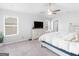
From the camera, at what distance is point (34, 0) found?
0.84 meters

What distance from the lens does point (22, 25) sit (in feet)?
6.91

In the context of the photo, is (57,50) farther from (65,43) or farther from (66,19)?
(66,19)

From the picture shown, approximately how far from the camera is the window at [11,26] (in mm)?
1820

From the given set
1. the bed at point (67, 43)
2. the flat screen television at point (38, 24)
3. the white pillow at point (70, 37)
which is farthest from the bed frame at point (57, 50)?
the flat screen television at point (38, 24)

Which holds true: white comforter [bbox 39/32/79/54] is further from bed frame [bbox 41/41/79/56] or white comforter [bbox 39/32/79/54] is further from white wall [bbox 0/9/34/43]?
white wall [bbox 0/9/34/43]

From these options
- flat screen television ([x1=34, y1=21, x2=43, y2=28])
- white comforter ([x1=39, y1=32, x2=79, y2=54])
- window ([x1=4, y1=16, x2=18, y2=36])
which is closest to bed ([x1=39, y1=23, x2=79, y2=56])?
white comforter ([x1=39, y1=32, x2=79, y2=54])

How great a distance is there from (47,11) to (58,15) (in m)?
0.25

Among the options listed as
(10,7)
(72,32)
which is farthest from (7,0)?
(72,32)

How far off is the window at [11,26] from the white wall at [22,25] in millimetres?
109

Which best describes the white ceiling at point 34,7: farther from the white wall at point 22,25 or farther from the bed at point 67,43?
the bed at point 67,43

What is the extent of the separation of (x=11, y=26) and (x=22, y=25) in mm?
324

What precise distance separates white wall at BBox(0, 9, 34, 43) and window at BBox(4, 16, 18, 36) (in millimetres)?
109

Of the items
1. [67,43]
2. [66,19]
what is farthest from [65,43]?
[66,19]

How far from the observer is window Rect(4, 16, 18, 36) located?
1820 mm
